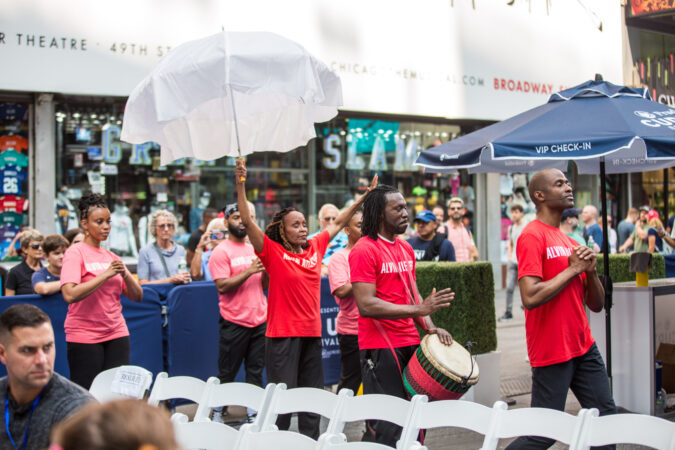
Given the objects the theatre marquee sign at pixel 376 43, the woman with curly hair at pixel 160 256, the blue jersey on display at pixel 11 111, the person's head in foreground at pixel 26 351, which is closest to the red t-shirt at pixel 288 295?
the person's head in foreground at pixel 26 351

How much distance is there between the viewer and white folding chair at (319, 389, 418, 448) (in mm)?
3971

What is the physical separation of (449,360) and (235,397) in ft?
4.16

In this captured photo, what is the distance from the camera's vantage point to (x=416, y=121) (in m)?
15.4

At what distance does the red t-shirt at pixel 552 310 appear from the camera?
4488 millimetres

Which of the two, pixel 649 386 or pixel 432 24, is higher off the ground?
pixel 432 24

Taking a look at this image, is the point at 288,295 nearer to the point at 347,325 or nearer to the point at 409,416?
the point at 347,325

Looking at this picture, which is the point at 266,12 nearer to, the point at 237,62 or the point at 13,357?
the point at 237,62

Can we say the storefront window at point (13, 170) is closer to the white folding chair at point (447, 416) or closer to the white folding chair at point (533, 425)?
the white folding chair at point (447, 416)

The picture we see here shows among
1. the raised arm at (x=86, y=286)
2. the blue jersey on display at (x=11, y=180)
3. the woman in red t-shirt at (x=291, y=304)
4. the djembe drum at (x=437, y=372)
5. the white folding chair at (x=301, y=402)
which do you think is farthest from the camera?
the blue jersey on display at (x=11, y=180)

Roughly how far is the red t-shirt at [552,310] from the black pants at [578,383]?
6cm

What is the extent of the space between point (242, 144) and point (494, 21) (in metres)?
10.7

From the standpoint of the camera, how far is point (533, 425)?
12.2 ft

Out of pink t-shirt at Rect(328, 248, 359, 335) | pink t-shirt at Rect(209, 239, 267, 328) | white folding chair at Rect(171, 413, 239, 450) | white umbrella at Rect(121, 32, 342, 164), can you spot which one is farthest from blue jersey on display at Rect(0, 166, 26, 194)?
white folding chair at Rect(171, 413, 239, 450)

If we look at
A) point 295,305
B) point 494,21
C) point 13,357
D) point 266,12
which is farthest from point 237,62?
point 494,21
